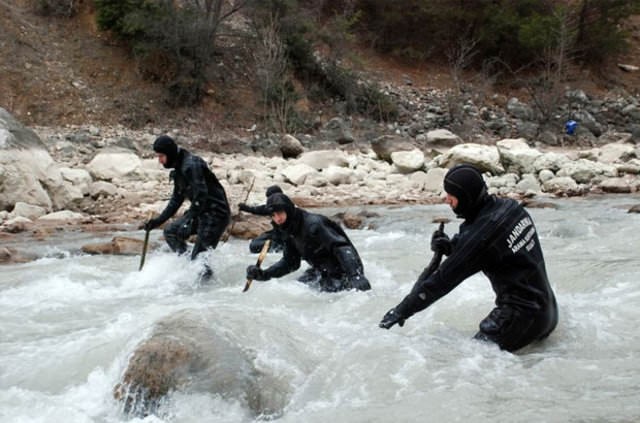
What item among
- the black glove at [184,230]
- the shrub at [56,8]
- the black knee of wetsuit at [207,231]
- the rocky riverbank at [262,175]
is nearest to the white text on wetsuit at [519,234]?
the black knee of wetsuit at [207,231]

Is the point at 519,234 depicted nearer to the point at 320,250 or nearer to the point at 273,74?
the point at 320,250

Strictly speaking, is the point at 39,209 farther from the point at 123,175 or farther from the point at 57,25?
the point at 57,25

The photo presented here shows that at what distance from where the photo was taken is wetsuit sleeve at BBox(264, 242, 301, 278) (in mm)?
6125

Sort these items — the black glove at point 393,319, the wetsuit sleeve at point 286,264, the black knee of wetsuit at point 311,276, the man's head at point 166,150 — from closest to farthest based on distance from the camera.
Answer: the black glove at point 393,319, the wetsuit sleeve at point 286,264, the black knee of wetsuit at point 311,276, the man's head at point 166,150

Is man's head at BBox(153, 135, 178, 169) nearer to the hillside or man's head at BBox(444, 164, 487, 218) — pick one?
man's head at BBox(444, 164, 487, 218)

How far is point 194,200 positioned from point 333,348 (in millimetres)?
2854

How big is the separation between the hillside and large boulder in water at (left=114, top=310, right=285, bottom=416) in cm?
1880

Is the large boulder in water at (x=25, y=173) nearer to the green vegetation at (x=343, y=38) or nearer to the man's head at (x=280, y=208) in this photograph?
the man's head at (x=280, y=208)

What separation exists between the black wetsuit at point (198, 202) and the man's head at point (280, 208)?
1333 millimetres

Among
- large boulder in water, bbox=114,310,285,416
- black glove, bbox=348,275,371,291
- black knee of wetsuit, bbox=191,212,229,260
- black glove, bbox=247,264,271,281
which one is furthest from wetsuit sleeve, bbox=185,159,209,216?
large boulder in water, bbox=114,310,285,416

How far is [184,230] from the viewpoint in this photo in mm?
7527

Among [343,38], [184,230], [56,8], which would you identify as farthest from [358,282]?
[56,8]

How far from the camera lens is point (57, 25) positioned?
2484cm

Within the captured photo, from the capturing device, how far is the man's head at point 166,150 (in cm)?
694
